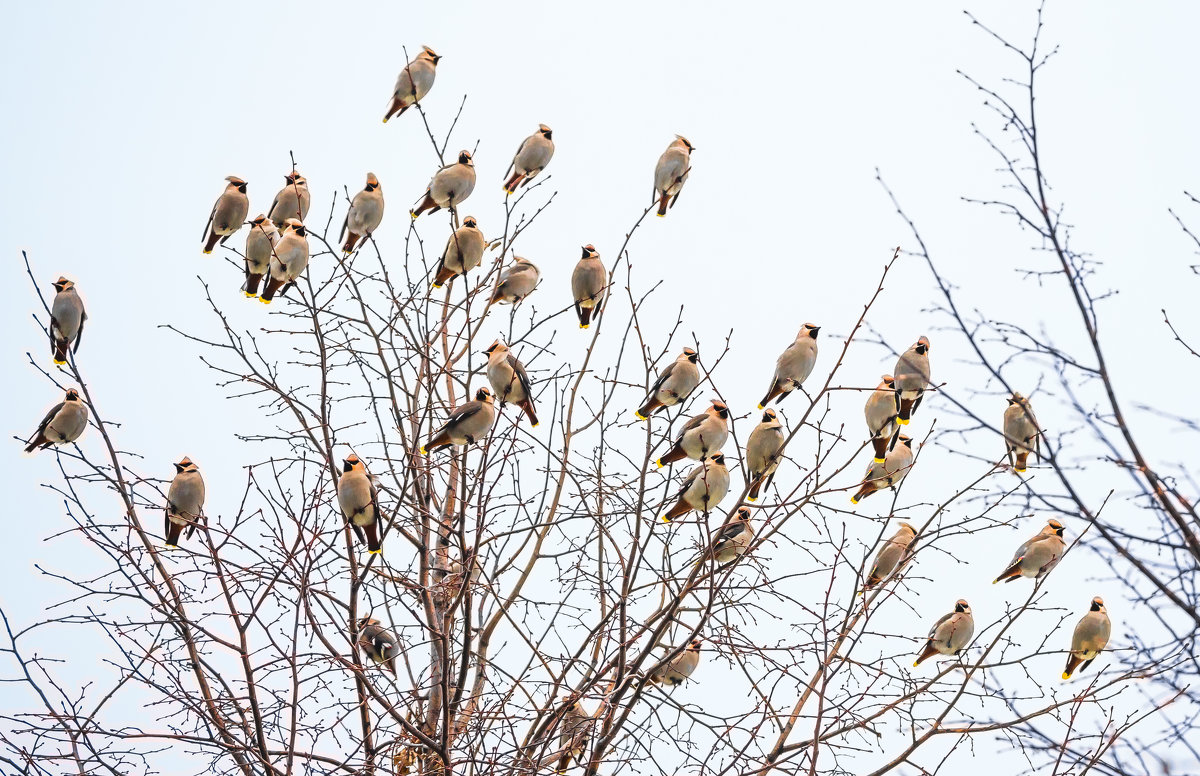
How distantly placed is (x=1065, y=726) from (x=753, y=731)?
1.34 metres

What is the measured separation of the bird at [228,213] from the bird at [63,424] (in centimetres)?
164

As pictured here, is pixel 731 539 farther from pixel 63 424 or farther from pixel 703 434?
pixel 63 424

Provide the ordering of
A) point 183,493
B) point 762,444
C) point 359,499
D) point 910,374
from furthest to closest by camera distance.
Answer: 1. point 183,493
2. point 762,444
3. point 910,374
4. point 359,499

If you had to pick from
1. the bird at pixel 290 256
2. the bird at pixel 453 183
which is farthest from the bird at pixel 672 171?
the bird at pixel 290 256

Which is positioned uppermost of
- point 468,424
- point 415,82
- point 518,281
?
point 415,82

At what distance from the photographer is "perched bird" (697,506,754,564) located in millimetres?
4598

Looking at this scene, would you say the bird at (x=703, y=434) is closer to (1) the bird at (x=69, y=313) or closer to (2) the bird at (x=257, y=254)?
(2) the bird at (x=257, y=254)

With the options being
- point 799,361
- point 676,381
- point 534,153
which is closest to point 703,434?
point 676,381

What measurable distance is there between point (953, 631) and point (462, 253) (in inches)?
139

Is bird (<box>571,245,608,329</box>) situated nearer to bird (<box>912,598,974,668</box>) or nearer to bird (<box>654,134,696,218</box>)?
bird (<box>654,134,696,218</box>)

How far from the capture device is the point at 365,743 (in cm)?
500

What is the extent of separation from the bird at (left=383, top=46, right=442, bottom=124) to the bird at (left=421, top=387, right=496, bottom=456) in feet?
10.1

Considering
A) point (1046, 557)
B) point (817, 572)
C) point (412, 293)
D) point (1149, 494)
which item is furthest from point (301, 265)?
point (1149, 494)

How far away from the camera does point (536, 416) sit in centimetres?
664
